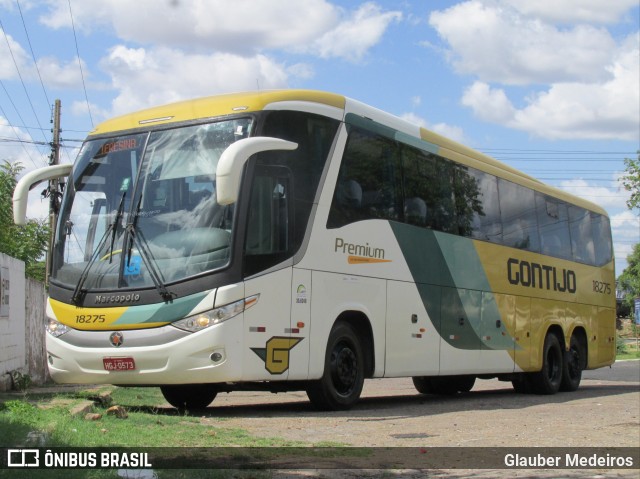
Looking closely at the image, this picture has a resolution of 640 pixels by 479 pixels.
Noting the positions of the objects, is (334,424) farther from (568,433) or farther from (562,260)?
(562,260)

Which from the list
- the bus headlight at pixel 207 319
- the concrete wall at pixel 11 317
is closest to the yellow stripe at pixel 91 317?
the bus headlight at pixel 207 319

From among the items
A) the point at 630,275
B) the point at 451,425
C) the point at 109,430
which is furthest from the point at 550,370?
the point at 630,275

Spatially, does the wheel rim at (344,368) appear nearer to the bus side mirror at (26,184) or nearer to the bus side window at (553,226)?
the bus side mirror at (26,184)

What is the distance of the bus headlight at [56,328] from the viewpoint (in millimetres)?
11109

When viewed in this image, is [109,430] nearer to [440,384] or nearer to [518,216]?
[440,384]

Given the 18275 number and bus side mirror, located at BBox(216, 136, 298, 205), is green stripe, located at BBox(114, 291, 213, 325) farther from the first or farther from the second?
the 18275 number

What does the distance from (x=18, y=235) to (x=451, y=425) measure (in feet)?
63.4

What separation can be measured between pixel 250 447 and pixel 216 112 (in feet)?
14.9

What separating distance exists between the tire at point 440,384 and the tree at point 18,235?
34.8 ft

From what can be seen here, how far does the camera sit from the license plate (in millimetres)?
10461

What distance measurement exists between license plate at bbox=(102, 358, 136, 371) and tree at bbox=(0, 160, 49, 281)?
12.7 meters

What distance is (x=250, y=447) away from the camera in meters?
8.12

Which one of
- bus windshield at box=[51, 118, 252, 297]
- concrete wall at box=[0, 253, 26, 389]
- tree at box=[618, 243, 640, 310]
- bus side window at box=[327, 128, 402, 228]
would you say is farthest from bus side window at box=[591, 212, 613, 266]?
tree at box=[618, 243, 640, 310]

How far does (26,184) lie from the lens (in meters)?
11.7
